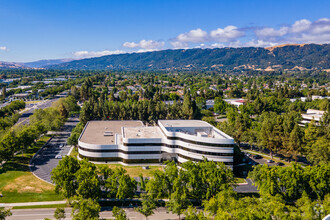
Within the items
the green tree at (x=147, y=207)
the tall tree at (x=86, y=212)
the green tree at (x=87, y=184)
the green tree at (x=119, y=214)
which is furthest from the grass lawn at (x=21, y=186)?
the green tree at (x=147, y=207)

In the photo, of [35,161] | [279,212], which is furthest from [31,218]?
[279,212]

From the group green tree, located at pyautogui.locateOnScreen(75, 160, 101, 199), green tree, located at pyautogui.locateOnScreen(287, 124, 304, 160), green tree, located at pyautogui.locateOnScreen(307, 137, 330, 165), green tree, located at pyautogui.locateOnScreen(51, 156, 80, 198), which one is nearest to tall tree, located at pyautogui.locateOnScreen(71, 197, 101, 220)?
green tree, located at pyautogui.locateOnScreen(75, 160, 101, 199)

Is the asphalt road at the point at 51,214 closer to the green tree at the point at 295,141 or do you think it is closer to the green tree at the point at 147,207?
the green tree at the point at 147,207

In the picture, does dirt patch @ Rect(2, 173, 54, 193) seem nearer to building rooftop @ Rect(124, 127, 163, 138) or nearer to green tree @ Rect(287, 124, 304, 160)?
building rooftop @ Rect(124, 127, 163, 138)

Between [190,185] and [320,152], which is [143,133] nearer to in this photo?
[190,185]

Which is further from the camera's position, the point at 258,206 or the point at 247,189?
the point at 247,189

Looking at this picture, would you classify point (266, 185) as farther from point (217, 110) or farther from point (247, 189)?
point (217, 110)
